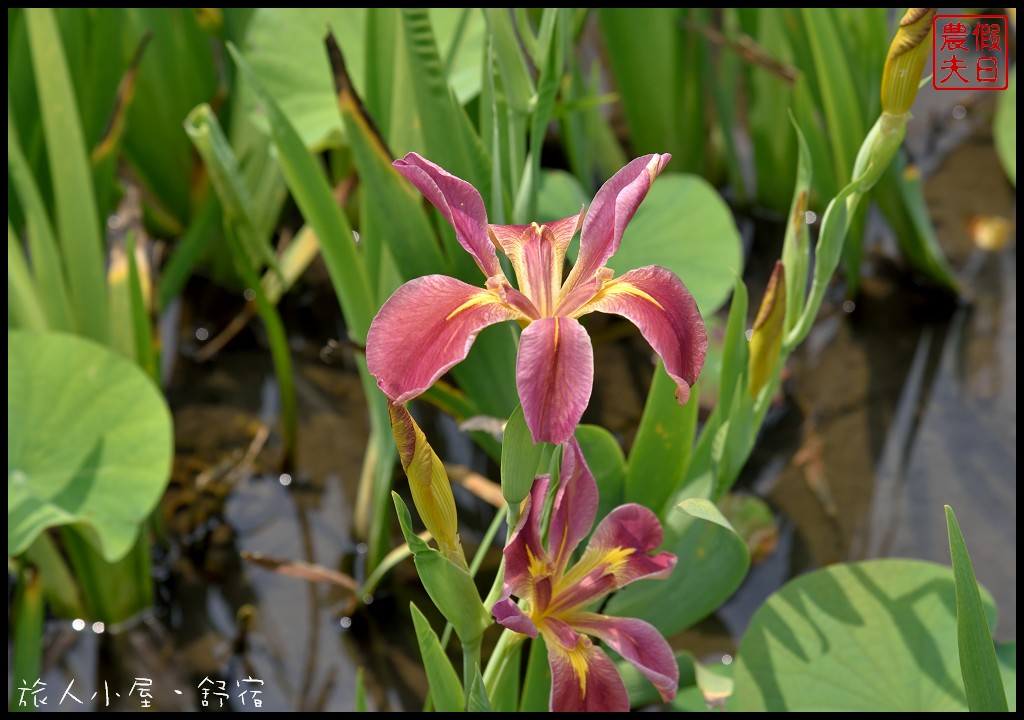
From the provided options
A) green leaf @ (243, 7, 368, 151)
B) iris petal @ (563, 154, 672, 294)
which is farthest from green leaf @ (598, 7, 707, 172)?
iris petal @ (563, 154, 672, 294)

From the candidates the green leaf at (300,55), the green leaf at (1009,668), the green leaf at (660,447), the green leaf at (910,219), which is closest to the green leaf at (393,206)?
the green leaf at (660,447)

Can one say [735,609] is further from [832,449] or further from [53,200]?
[53,200]

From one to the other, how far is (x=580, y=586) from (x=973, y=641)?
24 cm

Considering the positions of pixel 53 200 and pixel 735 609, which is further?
pixel 53 200

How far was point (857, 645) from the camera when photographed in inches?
36.1

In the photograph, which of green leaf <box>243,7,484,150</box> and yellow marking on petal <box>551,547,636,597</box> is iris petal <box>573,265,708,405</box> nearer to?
yellow marking on petal <box>551,547,636,597</box>

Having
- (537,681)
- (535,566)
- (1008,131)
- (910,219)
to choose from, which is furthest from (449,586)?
(1008,131)

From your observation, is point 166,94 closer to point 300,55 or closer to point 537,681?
point 300,55

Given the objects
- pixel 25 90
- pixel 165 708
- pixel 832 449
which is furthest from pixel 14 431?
pixel 832 449

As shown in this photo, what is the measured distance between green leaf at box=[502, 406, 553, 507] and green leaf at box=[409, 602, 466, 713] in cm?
11

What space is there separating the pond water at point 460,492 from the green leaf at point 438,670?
461 mm

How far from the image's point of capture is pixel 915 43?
668 mm

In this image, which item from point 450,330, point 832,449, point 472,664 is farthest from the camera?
point 832,449

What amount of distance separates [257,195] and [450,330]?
3.56 feet
